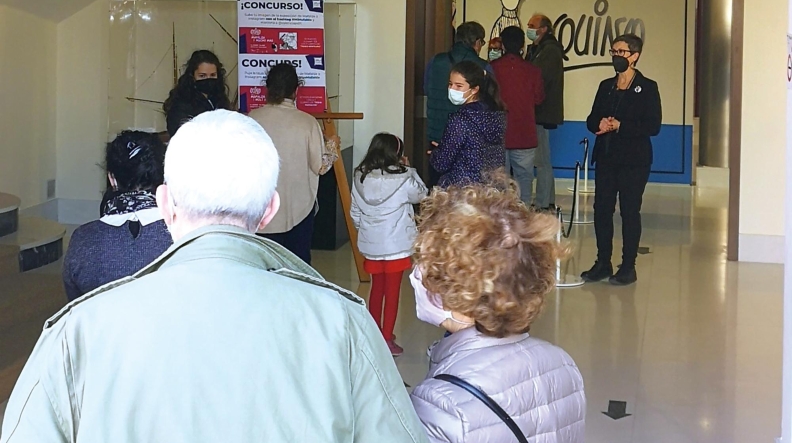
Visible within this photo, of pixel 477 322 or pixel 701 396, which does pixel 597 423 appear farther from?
pixel 477 322

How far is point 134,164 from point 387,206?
1.98 m

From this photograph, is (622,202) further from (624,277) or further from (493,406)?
(493,406)

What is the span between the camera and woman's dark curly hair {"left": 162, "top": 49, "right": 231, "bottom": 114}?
4898 millimetres

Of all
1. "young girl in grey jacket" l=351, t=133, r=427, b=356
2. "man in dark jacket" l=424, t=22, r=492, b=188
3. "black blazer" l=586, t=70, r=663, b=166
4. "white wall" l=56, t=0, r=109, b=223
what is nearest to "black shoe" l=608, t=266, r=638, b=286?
"black blazer" l=586, t=70, r=663, b=166

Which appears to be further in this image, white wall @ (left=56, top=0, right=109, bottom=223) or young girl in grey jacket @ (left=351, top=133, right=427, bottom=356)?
white wall @ (left=56, top=0, right=109, bottom=223)

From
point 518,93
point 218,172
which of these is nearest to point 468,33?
point 518,93

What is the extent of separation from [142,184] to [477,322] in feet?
4.02

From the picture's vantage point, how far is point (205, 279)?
1.23m

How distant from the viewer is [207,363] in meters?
1.20

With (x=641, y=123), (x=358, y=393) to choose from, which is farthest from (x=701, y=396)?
(x=358, y=393)

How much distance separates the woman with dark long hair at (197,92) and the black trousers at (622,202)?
259 centimetres

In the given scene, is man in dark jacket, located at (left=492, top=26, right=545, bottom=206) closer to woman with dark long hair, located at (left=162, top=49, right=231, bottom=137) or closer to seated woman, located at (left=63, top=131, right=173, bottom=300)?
woman with dark long hair, located at (left=162, top=49, right=231, bottom=137)

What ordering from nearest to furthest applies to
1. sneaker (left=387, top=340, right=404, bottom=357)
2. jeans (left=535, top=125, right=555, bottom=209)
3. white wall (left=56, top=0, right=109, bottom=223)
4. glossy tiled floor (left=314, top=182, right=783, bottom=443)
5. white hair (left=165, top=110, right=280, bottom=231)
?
white hair (left=165, top=110, right=280, bottom=231), glossy tiled floor (left=314, top=182, right=783, bottom=443), sneaker (left=387, top=340, right=404, bottom=357), white wall (left=56, top=0, right=109, bottom=223), jeans (left=535, top=125, right=555, bottom=209)

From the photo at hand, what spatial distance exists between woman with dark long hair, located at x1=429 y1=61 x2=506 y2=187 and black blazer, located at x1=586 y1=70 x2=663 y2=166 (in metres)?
1.44
